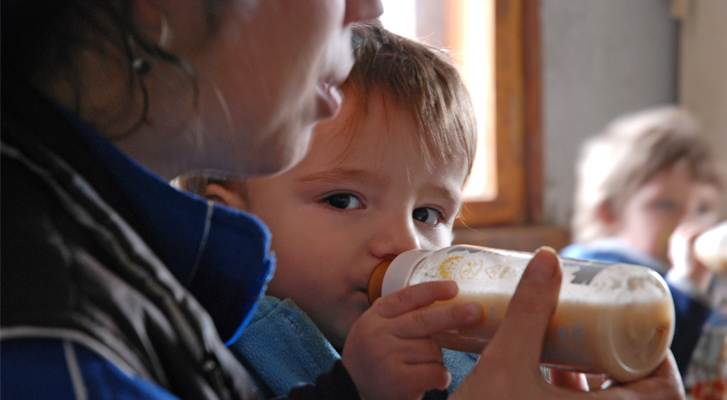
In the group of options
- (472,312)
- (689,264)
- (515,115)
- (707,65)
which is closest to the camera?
(472,312)

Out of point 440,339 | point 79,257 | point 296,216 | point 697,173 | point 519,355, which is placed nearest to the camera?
point 79,257

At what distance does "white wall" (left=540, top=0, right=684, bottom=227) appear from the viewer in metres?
1.95

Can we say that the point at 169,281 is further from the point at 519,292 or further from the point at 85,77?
the point at 519,292

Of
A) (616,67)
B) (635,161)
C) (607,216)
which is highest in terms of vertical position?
(616,67)

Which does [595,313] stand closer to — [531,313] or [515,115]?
[531,313]

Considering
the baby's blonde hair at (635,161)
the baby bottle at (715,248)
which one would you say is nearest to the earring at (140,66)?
the baby bottle at (715,248)

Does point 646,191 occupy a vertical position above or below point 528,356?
below

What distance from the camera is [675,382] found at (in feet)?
1.55

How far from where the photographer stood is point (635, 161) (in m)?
1.78

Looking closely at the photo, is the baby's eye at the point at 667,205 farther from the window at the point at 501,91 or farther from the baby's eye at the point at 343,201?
the baby's eye at the point at 343,201

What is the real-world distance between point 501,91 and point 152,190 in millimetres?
1617

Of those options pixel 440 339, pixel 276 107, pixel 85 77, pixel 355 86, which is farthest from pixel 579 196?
pixel 85 77

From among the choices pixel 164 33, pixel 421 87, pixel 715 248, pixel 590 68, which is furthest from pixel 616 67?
pixel 164 33

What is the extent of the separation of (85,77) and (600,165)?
1.66 meters
